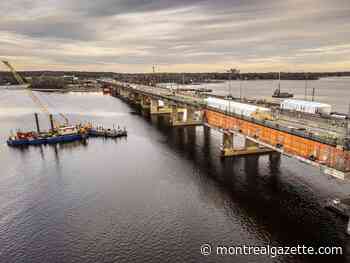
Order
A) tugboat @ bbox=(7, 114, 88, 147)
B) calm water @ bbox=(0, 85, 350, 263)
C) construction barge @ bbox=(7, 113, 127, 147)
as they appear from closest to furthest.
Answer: calm water @ bbox=(0, 85, 350, 263), tugboat @ bbox=(7, 114, 88, 147), construction barge @ bbox=(7, 113, 127, 147)

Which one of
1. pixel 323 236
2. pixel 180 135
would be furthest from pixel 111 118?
pixel 323 236

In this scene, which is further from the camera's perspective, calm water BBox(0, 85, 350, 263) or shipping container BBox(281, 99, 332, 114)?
shipping container BBox(281, 99, 332, 114)

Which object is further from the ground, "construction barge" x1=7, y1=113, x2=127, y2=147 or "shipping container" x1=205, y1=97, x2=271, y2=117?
"shipping container" x1=205, y1=97, x2=271, y2=117

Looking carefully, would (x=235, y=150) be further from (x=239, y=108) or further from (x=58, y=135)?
(x=58, y=135)

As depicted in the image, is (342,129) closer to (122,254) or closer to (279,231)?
(279,231)

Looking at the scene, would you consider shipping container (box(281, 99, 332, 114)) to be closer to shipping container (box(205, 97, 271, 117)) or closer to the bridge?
the bridge

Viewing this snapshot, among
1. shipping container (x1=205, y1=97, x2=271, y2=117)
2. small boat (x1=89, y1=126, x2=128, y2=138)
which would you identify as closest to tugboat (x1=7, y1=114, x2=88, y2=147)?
small boat (x1=89, y1=126, x2=128, y2=138)

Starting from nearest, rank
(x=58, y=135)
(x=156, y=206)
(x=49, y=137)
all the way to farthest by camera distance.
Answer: (x=156, y=206), (x=49, y=137), (x=58, y=135)

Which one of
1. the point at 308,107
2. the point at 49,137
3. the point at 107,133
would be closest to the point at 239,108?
the point at 308,107
